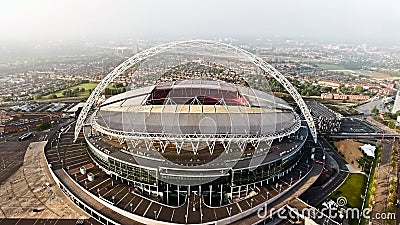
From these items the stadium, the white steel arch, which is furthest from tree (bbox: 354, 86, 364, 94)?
the stadium

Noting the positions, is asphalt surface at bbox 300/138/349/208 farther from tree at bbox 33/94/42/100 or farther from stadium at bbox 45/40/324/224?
tree at bbox 33/94/42/100

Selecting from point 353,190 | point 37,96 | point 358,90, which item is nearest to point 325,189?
point 353,190

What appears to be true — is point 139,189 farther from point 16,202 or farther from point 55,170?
point 16,202

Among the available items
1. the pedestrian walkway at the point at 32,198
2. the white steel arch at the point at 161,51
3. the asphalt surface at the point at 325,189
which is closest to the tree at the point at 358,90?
the asphalt surface at the point at 325,189

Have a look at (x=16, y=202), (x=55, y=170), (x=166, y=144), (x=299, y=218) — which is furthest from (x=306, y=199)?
(x=16, y=202)

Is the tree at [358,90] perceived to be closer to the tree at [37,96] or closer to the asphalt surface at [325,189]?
the asphalt surface at [325,189]

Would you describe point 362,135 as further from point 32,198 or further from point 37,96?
point 37,96

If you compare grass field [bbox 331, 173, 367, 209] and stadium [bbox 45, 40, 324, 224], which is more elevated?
stadium [bbox 45, 40, 324, 224]
